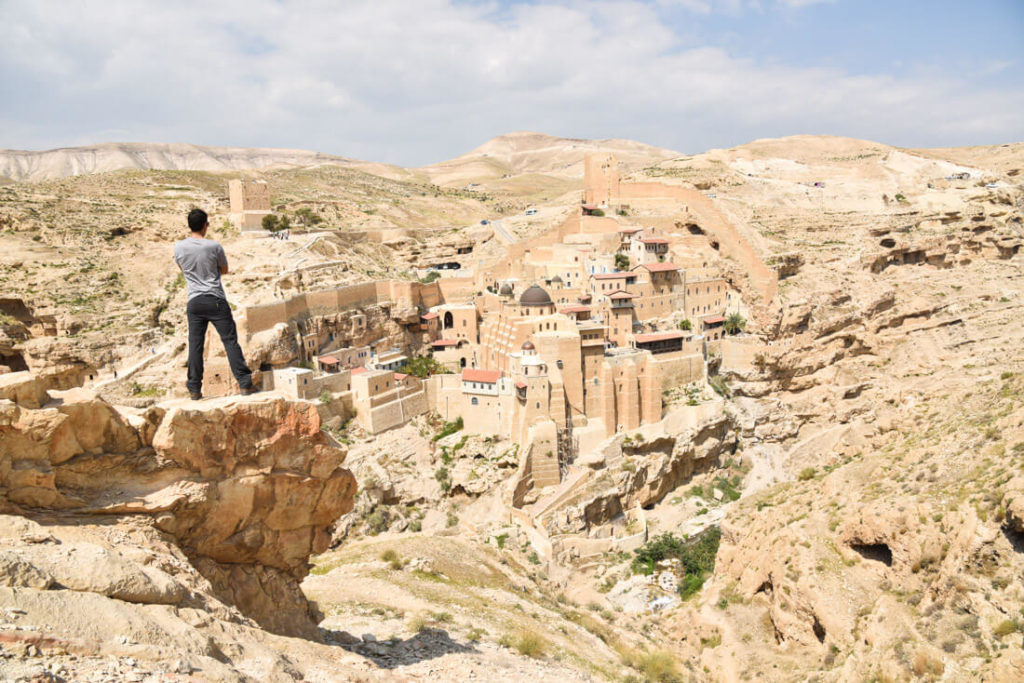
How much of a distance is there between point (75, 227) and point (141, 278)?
7253 millimetres

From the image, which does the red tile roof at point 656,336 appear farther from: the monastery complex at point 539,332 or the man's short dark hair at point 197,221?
the man's short dark hair at point 197,221

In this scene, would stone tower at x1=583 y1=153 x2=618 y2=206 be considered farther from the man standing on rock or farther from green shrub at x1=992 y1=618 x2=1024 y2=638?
the man standing on rock

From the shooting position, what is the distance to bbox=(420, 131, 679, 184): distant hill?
13325cm

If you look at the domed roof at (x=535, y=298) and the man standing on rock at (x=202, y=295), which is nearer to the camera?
the man standing on rock at (x=202, y=295)

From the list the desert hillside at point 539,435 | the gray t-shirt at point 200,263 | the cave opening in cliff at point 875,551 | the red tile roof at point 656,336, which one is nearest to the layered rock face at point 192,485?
the desert hillside at point 539,435

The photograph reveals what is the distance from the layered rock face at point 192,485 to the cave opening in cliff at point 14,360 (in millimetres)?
23521

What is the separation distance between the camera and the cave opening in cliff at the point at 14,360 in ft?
87.9

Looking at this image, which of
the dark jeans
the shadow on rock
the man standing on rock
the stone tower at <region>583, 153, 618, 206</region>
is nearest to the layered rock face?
the dark jeans

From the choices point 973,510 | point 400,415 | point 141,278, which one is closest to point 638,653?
point 973,510

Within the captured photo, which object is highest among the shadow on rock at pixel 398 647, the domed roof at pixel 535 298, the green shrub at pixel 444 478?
the domed roof at pixel 535 298

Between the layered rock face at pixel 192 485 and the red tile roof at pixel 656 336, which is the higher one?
the layered rock face at pixel 192 485

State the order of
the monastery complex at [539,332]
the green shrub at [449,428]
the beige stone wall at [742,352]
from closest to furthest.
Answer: the monastery complex at [539,332] → the green shrub at [449,428] → the beige stone wall at [742,352]

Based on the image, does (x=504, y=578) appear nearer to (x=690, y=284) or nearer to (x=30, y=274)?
(x=690, y=284)

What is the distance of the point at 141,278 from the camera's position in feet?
109
